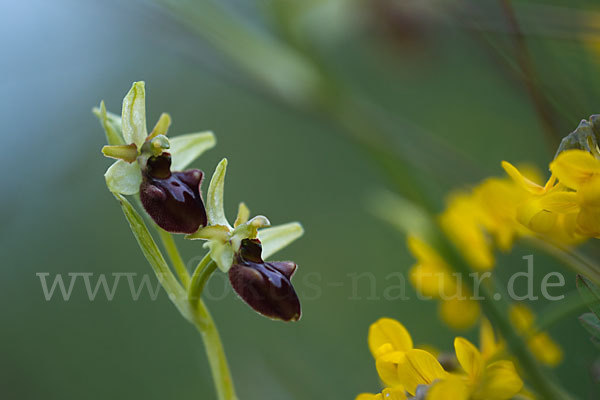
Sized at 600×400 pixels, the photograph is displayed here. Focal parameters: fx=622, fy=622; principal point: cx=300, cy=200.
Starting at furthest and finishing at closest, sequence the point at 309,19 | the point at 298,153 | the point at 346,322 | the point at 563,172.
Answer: the point at 298,153 < the point at 346,322 < the point at 309,19 < the point at 563,172

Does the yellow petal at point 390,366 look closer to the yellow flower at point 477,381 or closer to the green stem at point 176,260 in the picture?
the yellow flower at point 477,381

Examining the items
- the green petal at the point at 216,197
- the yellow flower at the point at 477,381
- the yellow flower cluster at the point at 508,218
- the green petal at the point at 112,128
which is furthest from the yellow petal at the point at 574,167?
the green petal at the point at 112,128

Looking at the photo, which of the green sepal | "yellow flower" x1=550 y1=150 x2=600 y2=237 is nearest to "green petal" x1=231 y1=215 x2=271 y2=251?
the green sepal

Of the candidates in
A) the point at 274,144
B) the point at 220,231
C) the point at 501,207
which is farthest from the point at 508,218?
the point at 274,144

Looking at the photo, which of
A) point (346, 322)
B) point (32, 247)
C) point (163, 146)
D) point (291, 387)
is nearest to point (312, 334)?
point (346, 322)

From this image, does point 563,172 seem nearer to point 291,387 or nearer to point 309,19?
point 291,387

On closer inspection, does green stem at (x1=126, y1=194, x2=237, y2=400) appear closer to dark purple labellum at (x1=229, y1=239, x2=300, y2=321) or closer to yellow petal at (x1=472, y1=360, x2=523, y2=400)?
dark purple labellum at (x1=229, y1=239, x2=300, y2=321)
